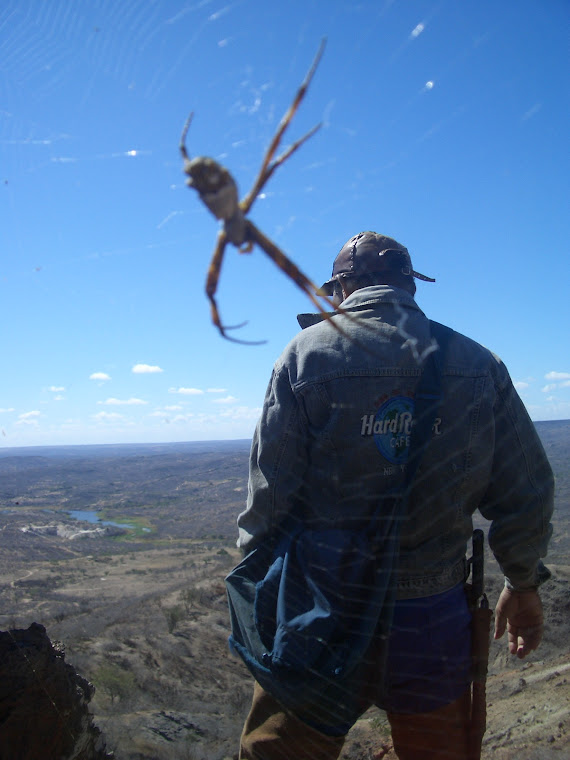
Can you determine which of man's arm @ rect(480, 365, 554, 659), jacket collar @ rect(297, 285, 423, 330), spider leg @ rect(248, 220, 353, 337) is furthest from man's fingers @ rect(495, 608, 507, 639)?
spider leg @ rect(248, 220, 353, 337)

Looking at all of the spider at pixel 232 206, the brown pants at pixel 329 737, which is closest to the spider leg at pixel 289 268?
the spider at pixel 232 206

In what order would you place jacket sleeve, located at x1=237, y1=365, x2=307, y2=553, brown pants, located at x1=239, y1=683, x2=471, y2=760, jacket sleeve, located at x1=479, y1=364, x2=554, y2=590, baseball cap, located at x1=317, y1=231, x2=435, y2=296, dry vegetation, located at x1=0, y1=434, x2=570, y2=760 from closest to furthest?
1. brown pants, located at x1=239, y1=683, x2=471, y2=760
2. jacket sleeve, located at x1=237, y1=365, x2=307, y2=553
3. jacket sleeve, located at x1=479, y1=364, x2=554, y2=590
4. baseball cap, located at x1=317, y1=231, x2=435, y2=296
5. dry vegetation, located at x1=0, y1=434, x2=570, y2=760

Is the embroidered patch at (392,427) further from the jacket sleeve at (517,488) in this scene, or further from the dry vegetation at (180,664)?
the dry vegetation at (180,664)

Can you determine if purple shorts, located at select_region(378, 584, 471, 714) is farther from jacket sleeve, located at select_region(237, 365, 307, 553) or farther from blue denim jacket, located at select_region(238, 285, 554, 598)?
jacket sleeve, located at select_region(237, 365, 307, 553)

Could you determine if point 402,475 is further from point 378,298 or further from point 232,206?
point 232,206

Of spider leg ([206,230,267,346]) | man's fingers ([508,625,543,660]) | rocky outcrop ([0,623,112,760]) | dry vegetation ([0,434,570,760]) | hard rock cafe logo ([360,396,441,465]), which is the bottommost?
dry vegetation ([0,434,570,760])

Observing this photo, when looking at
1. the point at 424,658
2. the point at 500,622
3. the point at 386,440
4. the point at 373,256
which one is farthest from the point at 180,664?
Result: the point at 373,256
